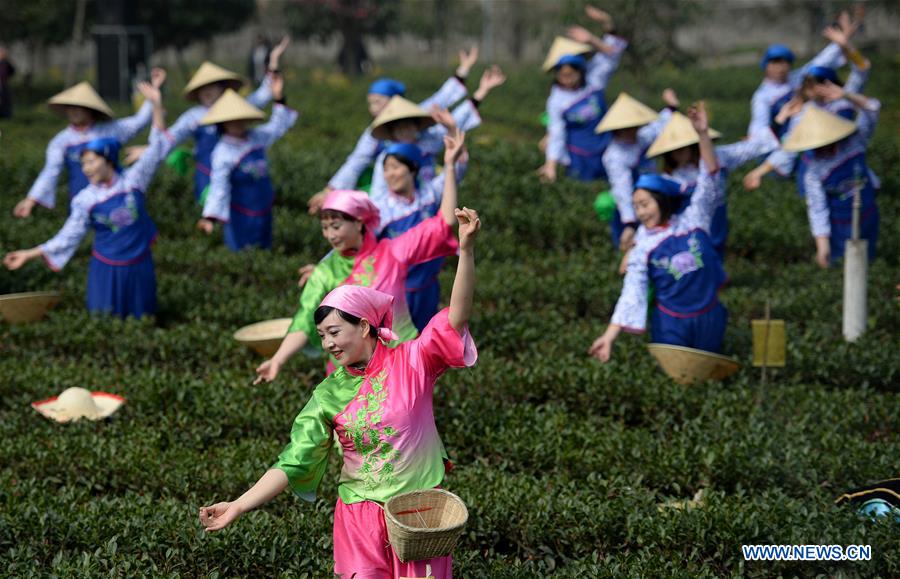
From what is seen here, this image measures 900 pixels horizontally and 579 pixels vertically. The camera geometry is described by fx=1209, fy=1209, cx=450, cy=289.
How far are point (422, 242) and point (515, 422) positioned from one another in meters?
1.28

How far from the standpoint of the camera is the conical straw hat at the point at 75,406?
643cm

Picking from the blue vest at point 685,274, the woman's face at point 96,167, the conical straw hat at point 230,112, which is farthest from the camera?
the conical straw hat at point 230,112

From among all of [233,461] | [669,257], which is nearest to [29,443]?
[233,461]

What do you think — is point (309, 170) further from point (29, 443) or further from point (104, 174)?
point (29, 443)

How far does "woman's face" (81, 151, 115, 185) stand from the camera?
7977 mm

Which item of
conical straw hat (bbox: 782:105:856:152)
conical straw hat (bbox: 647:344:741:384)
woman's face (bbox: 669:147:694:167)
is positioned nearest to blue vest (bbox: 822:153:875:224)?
conical straw hat (bbox: 782:105:856:152)

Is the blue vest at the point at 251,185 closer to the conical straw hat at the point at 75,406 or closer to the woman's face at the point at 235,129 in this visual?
the woman's face at the point at 235,129

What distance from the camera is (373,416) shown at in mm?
3848

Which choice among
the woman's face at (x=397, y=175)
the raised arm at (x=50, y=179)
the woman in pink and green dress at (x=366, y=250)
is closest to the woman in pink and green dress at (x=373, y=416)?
the woman in pink and green dress at (x=366, y=250)

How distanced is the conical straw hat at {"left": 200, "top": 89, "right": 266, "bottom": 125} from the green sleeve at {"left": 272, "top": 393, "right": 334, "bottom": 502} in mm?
5883

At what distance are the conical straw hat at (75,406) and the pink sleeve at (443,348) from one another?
3.10 meters

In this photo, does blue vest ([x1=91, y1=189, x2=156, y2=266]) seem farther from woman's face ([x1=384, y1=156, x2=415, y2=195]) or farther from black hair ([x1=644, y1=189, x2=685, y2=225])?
black hair ([x1=644, y1=189, x2=685, y2=225])

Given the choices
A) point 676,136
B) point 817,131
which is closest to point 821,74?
point 817,131

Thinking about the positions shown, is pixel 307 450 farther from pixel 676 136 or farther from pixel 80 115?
pixel 80 115
